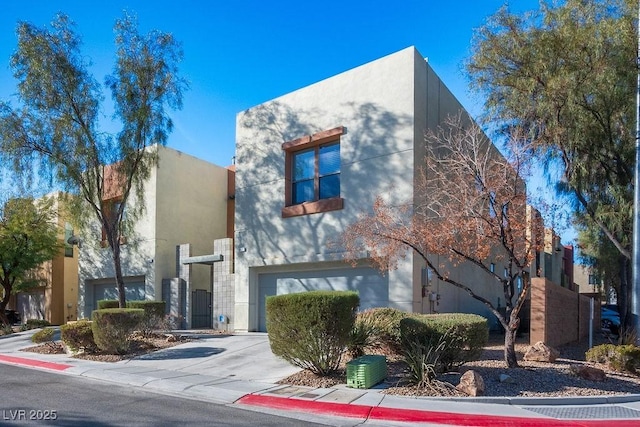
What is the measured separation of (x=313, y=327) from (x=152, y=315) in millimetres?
10027

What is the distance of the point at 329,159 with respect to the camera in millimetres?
18719

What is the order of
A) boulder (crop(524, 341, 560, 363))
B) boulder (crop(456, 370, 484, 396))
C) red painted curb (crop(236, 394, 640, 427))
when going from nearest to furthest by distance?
red painted curb (crop(236, 394, 640, 427)), boulder (crop(456, 370, 484, 396)), boulder (crop(524, 341, 560, 363))

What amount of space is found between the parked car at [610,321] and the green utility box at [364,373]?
18599 mm

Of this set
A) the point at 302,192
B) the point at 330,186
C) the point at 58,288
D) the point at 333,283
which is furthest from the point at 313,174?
the point at 58,288

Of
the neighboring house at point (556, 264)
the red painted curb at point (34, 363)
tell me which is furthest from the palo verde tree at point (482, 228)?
the neighboring house at point (556, 264)

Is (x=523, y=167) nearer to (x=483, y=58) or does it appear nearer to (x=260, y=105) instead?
(x=483, y=58)

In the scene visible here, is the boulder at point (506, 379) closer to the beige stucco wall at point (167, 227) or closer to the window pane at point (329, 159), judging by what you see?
the window pane at point (329, 159)

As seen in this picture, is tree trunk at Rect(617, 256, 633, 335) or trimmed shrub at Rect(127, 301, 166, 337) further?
tree trunk at Rect(617, 256, 633, 335)

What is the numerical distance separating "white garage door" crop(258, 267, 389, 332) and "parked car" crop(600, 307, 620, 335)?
13.9 metres

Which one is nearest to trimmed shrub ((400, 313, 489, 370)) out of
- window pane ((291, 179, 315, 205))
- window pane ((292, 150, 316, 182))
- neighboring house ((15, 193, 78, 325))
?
window pane ((291, 179, 315, 205))

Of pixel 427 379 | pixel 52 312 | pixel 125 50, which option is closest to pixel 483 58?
pixel 427 379

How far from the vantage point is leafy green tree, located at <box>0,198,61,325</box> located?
26438 millimetres

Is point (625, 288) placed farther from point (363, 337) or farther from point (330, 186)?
point (363, 337)

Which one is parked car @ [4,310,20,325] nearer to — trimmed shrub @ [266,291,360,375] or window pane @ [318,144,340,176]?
window pane @ [318,144,340,176]
